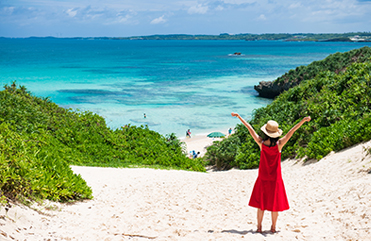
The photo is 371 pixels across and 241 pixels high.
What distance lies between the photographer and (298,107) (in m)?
15.4

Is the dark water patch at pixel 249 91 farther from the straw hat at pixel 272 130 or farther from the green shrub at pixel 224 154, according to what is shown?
the straw hat at pixel 272 130

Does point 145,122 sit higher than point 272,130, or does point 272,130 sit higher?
point 272,130

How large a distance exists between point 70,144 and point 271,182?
9398 mm

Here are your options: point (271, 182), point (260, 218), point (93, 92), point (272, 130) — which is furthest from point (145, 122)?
point (272, 130)

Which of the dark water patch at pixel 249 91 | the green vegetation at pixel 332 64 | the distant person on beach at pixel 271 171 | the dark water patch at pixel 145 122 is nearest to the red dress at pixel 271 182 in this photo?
the distant person on beach at pixel 271 171

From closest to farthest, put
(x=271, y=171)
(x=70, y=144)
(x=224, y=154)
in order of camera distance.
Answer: (x=271, y=171) < (x=70, y=144) < (x=224, y=154)

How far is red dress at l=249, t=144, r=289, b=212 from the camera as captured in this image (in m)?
4.92

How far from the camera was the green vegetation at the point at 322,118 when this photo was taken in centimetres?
1112

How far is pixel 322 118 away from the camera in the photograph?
13312 millimetres

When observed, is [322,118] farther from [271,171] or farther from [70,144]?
[70,144]

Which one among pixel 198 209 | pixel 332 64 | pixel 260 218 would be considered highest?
pixel 332 64

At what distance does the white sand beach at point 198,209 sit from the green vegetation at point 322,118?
0.80 m

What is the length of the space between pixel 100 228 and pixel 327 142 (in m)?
8.59

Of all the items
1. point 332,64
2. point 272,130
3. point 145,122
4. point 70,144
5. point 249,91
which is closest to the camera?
point 272,130
